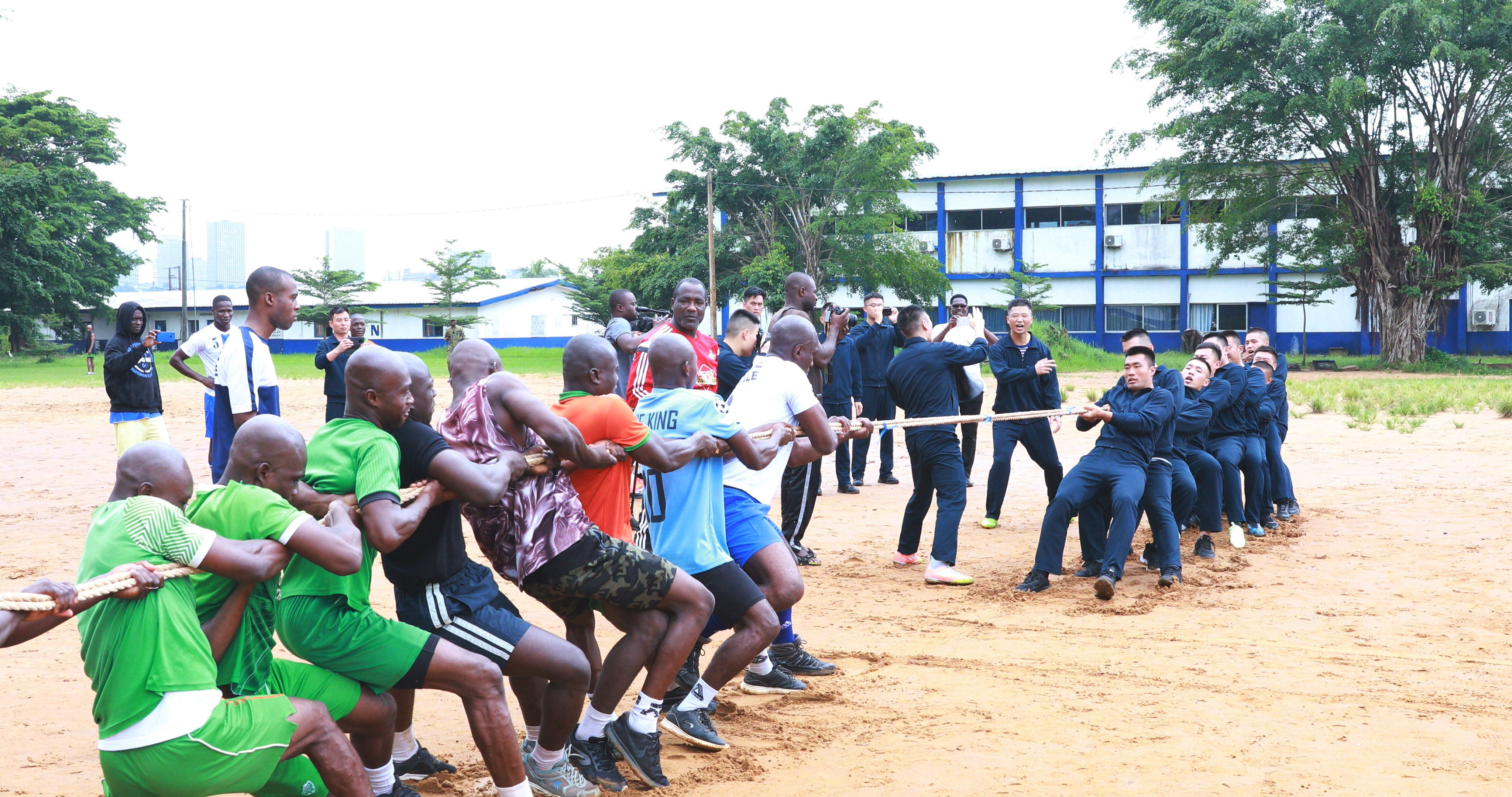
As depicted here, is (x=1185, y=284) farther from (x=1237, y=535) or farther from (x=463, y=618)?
(x=463, y=618)

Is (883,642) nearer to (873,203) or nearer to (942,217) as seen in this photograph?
(873,203)

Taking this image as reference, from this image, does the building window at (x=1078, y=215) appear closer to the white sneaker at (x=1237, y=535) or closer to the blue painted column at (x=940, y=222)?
the blue painted column at (x=940, y=222)

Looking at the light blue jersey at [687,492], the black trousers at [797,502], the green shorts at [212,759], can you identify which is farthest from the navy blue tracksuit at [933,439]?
the green shorts at [212,759]

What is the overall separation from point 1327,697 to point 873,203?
35.7m

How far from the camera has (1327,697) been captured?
549 centimetres

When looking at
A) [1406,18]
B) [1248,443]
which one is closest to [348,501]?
[1248,443]

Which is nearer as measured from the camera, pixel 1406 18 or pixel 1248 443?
pixel 1248 443

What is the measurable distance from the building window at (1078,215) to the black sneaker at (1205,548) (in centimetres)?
3918

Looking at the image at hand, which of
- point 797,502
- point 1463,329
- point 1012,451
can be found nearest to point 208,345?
point 797,502

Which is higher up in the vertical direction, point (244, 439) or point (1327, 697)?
point (244, 439)

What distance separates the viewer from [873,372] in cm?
1280

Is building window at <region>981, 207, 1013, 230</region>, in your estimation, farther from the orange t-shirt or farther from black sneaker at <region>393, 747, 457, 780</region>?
black sneaker at <region>393, 747, 457, 780</region>

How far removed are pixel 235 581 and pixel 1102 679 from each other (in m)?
4.26

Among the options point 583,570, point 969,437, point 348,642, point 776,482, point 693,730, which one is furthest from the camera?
point 969,437
